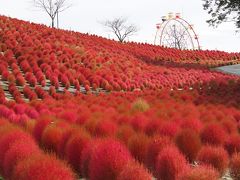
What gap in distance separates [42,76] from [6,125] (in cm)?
969

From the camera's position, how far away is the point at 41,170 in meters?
4.02

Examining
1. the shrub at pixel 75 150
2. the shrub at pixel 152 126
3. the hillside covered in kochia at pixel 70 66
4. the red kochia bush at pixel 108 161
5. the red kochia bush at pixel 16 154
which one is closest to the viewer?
the red kochia bush at pixel 108 161

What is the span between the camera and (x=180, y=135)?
6180 mm

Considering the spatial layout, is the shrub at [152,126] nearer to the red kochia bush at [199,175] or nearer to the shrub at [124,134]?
the shrub at [124,134]

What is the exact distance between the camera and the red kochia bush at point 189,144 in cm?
602

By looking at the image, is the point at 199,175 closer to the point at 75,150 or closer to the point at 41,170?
the point at 41,170

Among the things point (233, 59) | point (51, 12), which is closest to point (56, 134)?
point (233, 59)

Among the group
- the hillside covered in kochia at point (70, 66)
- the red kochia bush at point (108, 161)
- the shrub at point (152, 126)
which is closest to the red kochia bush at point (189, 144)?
the shrub at point (152, 126)

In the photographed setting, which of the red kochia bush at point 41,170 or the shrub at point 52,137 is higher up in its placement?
the red kochia bush at point 41,170

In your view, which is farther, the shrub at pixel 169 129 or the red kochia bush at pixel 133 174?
the shrub at pixel 169 129

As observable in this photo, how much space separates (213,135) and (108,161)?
2.77 metres

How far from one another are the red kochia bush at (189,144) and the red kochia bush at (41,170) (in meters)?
2.23

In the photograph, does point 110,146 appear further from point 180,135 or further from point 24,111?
point 24,111

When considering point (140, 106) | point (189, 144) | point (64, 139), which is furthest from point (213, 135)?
point (140, 106)
